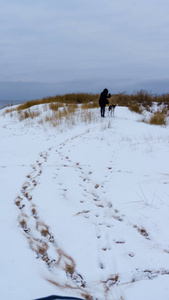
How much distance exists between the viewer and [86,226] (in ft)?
7.36

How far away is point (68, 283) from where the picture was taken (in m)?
1.55

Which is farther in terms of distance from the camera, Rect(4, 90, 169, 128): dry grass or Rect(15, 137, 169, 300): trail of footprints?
Rect(4, 90, 169, 128): dry grass

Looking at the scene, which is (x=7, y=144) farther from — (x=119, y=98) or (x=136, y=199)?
(x=119, y=98)

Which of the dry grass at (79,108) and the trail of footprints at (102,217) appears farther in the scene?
the dry grass at (79,108)

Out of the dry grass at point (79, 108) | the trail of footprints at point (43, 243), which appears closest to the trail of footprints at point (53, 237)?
the trail of footprints at point (43, 243)

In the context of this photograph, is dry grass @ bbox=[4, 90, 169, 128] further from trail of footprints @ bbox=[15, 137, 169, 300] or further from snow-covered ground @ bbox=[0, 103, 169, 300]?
trail of footprints @ bbox=[15, 137, 169, 300]

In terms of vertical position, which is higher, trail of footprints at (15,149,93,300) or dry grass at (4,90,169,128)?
dry grass at (4,90,169,128)

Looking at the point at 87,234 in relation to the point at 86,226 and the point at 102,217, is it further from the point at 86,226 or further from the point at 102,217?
the point at 102,217

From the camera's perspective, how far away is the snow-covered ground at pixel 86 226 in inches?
60.2

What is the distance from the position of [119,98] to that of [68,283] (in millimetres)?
14687

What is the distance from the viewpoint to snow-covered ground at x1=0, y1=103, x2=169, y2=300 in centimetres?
153

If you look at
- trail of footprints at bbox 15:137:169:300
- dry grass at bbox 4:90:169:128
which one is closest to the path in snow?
trail of footprints at bbox 15:137:169:300

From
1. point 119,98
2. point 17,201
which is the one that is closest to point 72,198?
point 17,201

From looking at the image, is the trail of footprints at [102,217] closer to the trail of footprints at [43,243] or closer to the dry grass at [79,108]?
the trail of footprints at [43,243]
